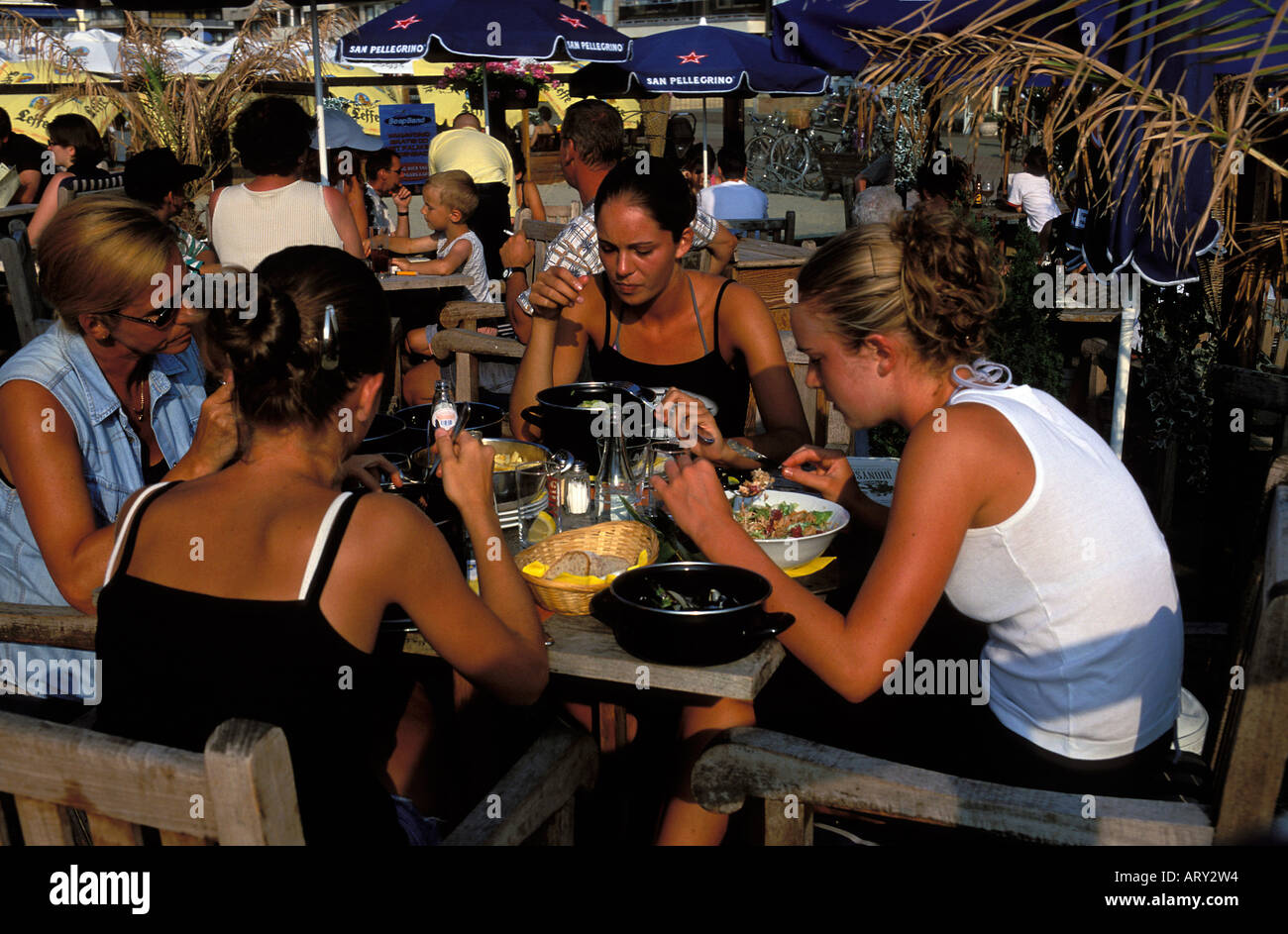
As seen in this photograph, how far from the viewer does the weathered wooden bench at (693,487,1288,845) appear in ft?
4.48

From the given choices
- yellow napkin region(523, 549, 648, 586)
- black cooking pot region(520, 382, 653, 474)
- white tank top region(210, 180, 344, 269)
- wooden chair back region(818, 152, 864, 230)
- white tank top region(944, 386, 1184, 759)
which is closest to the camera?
white tank top region(944, 386, 1184, 759)

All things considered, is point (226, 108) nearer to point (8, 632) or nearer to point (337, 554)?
point (8, 632)

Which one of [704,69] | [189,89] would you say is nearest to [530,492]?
[704,69]

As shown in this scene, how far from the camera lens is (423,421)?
3193mm

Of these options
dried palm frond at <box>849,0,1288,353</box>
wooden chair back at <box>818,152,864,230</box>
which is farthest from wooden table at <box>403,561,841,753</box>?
wooden chair back at <box>818,152,864,230</box>

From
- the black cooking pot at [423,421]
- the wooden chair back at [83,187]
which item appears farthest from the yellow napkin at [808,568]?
the wooden chair back at [83,187]

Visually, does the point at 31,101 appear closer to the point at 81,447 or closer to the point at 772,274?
the point at 772,274

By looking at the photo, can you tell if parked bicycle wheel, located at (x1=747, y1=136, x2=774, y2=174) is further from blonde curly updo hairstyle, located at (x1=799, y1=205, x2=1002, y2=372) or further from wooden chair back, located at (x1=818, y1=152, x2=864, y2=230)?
blonde curly updo hairstyle, located at (x1=799, y1=205, x2=1002, y2=372)

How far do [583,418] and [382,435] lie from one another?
0.63 metres

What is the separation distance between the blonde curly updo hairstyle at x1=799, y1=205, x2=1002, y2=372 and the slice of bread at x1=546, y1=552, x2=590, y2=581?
68 centimetres

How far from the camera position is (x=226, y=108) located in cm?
1102

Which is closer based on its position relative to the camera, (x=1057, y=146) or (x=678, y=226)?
(x=678, y=226)
